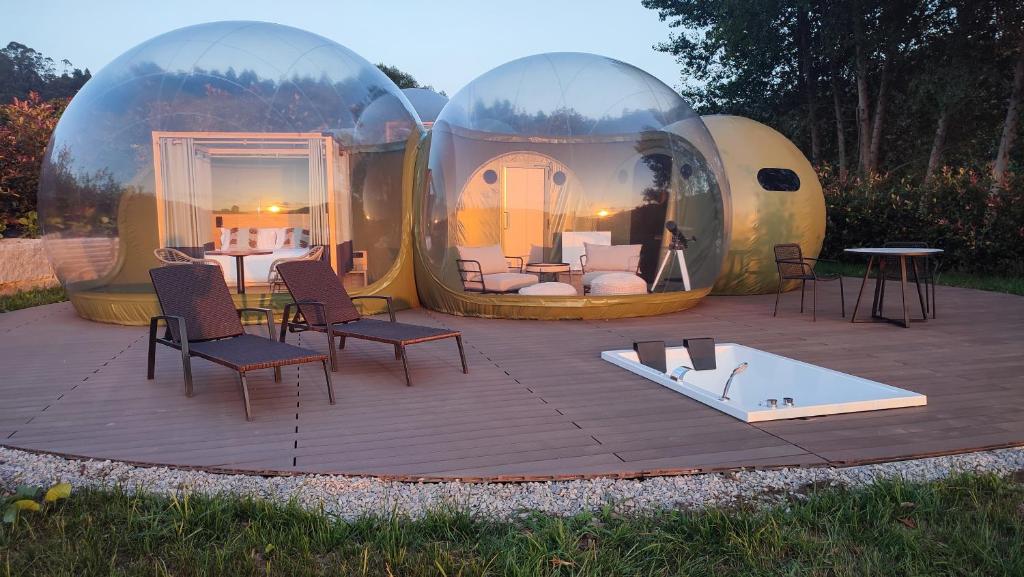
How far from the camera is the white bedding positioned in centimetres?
850

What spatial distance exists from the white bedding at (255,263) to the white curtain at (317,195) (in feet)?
0.83

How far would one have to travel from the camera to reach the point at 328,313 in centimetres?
601

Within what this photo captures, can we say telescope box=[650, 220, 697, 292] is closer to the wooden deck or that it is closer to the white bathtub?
the wooden deck

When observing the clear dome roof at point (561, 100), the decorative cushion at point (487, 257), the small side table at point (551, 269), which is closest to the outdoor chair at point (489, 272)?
the decorative cushion at point (487, 257)

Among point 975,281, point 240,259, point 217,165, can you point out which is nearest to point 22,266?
point 240,259

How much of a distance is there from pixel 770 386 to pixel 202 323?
442 centimetres

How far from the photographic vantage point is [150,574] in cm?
251

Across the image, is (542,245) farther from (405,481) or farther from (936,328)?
(405,481)

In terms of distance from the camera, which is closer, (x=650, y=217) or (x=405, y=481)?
(x=405, y=481)

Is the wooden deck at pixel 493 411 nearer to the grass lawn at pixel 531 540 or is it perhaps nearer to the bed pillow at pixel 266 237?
the grass lawn at pixel 531 540

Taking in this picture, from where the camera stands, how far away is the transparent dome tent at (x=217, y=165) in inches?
315

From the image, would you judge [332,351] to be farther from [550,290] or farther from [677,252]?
[677,252]

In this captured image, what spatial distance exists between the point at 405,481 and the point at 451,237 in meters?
5.63

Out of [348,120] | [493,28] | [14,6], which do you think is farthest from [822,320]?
[14,6]
